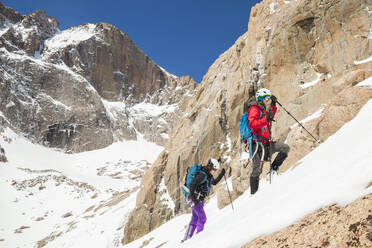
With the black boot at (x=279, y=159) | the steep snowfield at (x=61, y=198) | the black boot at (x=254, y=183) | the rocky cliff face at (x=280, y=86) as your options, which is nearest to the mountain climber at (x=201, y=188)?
the black boot at (x=254, y=183)

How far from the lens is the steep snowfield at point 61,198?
33.0 metres

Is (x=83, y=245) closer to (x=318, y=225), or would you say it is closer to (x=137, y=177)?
(x=318, y=225)

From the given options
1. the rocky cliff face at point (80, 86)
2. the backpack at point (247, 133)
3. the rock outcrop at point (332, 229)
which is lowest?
the rock outcrop at point (332, 229)

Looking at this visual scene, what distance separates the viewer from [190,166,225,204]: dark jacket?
26.9 ft

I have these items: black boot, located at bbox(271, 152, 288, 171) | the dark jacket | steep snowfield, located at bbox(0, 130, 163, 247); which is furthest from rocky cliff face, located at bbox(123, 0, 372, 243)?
steep snowfield, located at bbox(0, 130, 163, 247)

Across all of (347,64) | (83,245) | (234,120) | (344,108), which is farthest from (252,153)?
(83,245)

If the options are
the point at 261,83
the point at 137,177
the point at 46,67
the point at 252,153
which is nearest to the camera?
the point at 252,153

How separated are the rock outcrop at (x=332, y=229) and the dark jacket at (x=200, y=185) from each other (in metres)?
4.59

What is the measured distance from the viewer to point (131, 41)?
197 m

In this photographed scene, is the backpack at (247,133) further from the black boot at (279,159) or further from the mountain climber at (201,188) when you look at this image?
the mountain climber at (201,188)

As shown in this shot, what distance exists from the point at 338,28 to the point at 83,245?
29756 millimetres

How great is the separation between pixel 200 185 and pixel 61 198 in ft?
193

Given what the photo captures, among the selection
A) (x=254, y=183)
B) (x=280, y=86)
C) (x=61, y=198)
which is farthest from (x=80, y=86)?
(x=254, y=183)

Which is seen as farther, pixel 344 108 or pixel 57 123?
pixel 57 123
